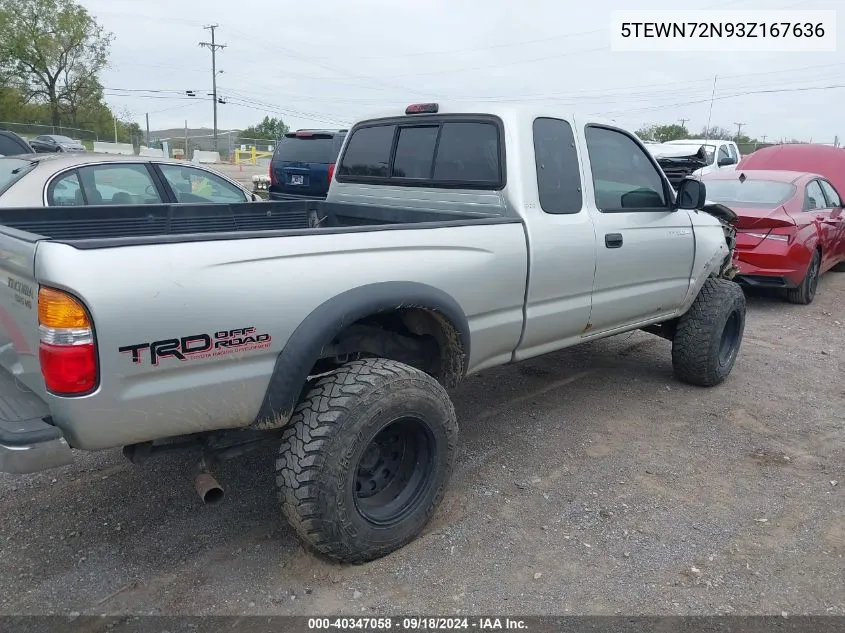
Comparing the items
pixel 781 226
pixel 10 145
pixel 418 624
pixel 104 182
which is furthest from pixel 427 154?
pixel 10 145

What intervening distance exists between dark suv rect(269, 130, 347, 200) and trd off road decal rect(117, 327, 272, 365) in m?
8.86

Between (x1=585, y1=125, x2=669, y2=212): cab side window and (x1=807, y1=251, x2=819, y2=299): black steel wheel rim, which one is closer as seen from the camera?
(x1=585, y1=125, x2=669, y2=212): cab side window

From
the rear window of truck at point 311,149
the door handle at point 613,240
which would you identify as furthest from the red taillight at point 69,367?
the rear window of truck at point 311,149

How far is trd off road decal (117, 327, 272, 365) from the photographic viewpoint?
226cm

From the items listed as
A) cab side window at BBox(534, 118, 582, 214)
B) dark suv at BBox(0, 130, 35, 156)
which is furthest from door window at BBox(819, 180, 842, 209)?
dark suv at BBox(0, 130, 35, 156)

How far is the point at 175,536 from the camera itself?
3.16 m

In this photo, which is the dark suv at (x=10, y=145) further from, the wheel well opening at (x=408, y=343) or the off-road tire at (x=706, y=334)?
the off-road tire at (x=706, y=334)

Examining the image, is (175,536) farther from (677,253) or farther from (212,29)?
→ (212,29)

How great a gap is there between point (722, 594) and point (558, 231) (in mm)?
1904

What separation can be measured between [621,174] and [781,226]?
4.52 meters

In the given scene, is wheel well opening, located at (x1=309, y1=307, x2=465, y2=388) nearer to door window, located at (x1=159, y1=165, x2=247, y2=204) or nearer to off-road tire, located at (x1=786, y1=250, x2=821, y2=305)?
door window, located at (x1=159, y1=165, x2=247, y2=204)

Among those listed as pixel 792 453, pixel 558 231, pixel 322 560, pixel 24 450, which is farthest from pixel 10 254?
pixel 792 453

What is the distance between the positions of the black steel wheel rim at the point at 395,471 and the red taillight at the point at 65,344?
3.88ft

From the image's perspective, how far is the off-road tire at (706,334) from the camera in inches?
198
